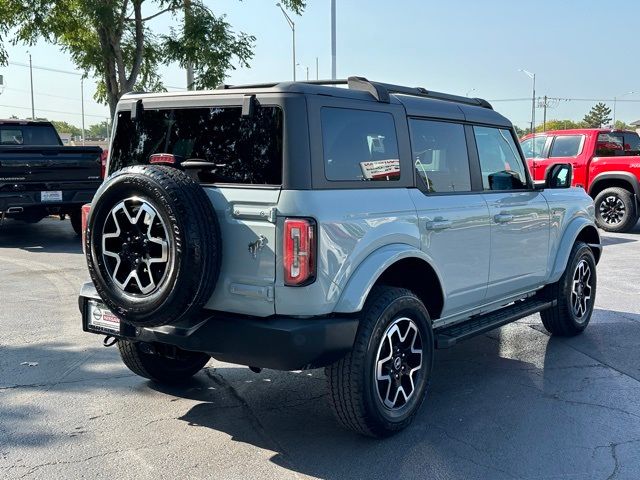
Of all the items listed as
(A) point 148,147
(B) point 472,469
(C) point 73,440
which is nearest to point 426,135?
(A) point 148,147

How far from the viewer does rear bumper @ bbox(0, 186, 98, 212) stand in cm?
1046

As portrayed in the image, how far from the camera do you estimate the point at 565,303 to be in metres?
5.93

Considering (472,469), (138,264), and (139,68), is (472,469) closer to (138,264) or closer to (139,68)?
(138,264)

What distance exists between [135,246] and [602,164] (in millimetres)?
12101

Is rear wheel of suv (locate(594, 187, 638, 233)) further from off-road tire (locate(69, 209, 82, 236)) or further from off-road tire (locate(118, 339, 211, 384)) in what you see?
off-road tire (locate(118, 339, 211, 384))

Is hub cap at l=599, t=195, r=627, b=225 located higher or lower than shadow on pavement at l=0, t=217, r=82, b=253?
higher

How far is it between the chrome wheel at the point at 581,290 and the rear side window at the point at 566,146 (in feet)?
27.4

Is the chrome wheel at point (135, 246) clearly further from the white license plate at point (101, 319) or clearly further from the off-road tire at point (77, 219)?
the off-road tire at point (77, 219)

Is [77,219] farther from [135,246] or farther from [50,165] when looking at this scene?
[135,246]

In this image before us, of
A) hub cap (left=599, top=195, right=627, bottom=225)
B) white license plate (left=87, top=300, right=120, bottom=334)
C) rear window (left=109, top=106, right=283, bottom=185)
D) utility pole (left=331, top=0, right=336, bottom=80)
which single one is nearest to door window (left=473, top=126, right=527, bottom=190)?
rear window (left=109, top=106, right=283, bottom=185)

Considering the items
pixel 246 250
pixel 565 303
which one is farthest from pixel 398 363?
pixel 565 303

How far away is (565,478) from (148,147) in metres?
3.01

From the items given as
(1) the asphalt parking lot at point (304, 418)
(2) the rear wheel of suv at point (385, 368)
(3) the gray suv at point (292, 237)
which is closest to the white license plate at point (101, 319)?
(3) the gray suv at point (292, 237)

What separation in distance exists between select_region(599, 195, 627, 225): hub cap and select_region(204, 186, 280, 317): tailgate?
39.2ft
